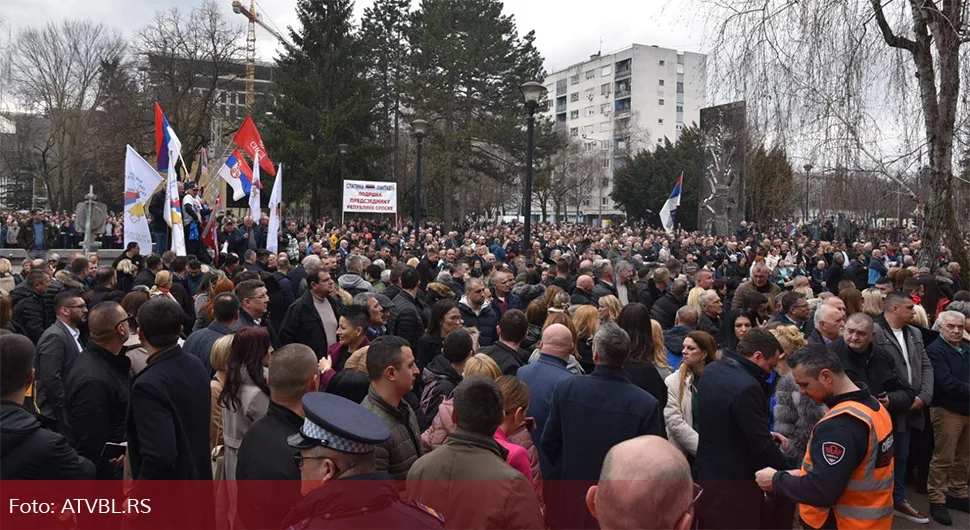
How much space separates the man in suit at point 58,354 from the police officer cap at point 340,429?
3.03 meters

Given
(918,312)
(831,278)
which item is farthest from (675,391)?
(831,278)

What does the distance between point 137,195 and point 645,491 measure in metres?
12.1

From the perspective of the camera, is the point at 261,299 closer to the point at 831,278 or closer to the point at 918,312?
the point at 918,312

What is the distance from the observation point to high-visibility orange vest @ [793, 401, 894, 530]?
3617mm

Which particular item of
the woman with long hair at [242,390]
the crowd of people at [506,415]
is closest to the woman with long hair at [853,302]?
the crowd of people at [506,415]

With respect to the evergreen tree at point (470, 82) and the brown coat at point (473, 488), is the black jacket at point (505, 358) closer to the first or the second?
the brown coat at point (473, 488)

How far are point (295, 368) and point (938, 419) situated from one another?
19.6 feet

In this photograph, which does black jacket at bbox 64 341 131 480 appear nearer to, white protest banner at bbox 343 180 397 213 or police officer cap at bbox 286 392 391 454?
police officer cap at bbox 286 392 391 454

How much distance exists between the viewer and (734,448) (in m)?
4.25

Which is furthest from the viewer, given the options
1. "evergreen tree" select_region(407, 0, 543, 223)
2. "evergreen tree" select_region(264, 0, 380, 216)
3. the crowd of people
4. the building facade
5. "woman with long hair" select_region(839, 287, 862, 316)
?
the building facade

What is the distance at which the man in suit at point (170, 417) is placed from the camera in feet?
12.6

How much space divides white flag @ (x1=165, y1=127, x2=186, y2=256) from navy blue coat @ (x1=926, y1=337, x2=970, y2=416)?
419 inches

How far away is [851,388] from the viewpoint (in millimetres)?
3795

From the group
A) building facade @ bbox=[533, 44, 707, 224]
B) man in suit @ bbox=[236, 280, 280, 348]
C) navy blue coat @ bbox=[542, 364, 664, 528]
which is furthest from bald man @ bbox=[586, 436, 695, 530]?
building facade @ bbox=[533, 44, 707, 224]
